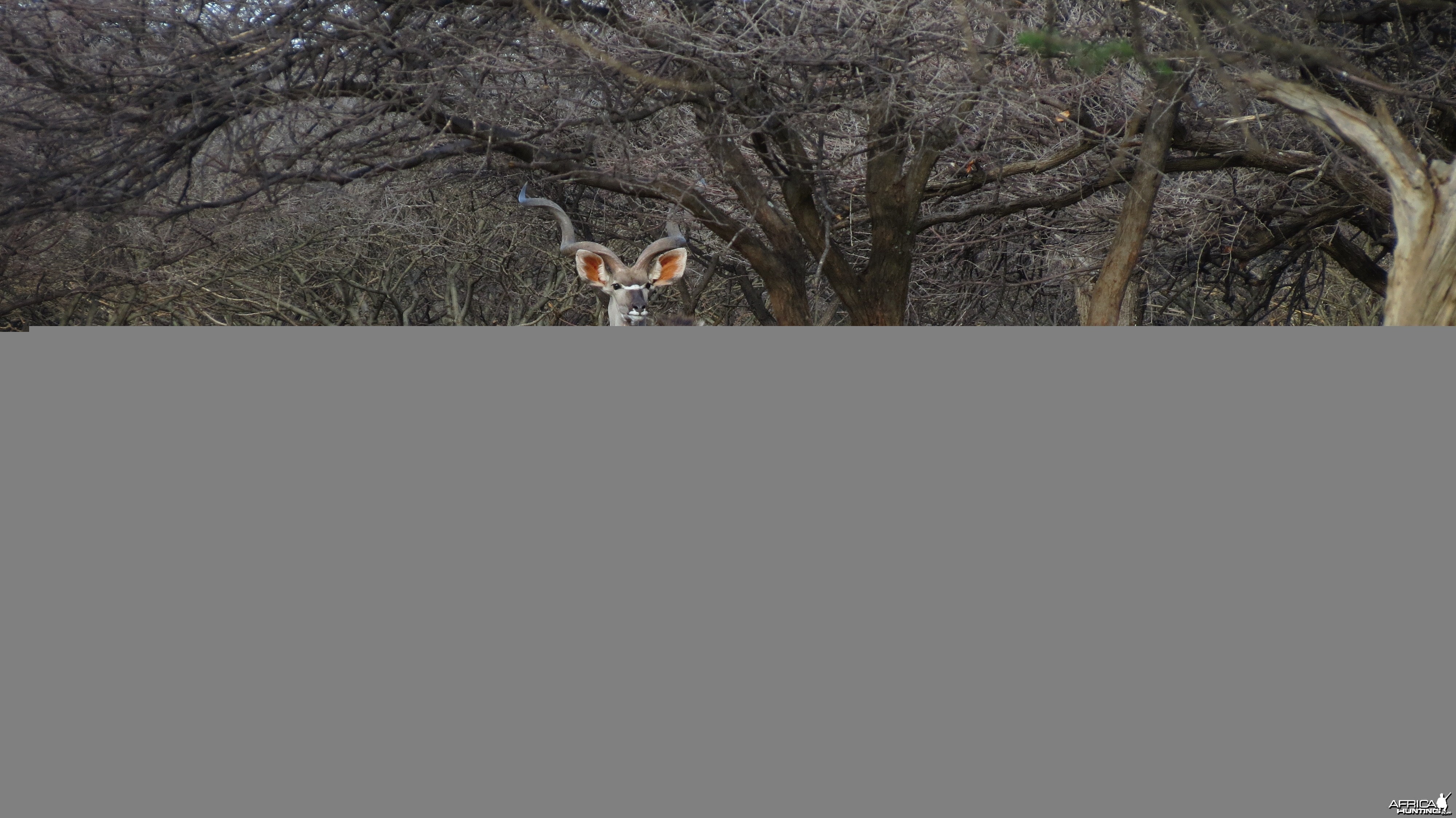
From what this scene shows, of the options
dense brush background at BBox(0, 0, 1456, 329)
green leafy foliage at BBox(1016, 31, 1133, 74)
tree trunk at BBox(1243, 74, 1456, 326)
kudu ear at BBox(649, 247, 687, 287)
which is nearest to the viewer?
green leafy foliage at BBox(1016, 31, 1133, 74)

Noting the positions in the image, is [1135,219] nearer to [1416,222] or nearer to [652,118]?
[1416,222]

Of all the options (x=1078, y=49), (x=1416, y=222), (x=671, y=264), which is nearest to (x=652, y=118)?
(x=671, y=264)

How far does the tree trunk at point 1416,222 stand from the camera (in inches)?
246

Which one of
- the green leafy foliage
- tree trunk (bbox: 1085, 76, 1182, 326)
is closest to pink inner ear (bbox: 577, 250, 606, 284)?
tree trunk (bbox: 1085, 76, 1182, 326)

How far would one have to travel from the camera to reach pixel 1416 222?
20.7 ft

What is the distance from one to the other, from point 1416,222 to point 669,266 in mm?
5020

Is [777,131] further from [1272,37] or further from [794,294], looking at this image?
[1272,37]

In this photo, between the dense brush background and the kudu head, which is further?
the kudu head

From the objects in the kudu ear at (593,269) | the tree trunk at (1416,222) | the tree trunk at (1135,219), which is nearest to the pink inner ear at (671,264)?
the kudu ear at (593,269)

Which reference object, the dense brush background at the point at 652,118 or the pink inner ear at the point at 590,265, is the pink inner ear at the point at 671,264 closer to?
the pink inner ear at the point at 590,265

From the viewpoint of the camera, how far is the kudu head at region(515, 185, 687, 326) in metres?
8.91

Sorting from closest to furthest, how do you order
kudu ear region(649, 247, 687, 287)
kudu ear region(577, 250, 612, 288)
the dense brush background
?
the dense brush background, kudu ear region(577, 250, 612, 288), kudu ear region(649, 247, 687, 287)

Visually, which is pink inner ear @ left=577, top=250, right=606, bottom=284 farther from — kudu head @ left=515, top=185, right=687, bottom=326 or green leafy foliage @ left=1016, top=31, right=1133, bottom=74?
green leafy foliage @ left=1016, top=31, right=1133, bottom=74

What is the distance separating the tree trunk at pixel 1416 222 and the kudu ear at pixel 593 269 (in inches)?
192
